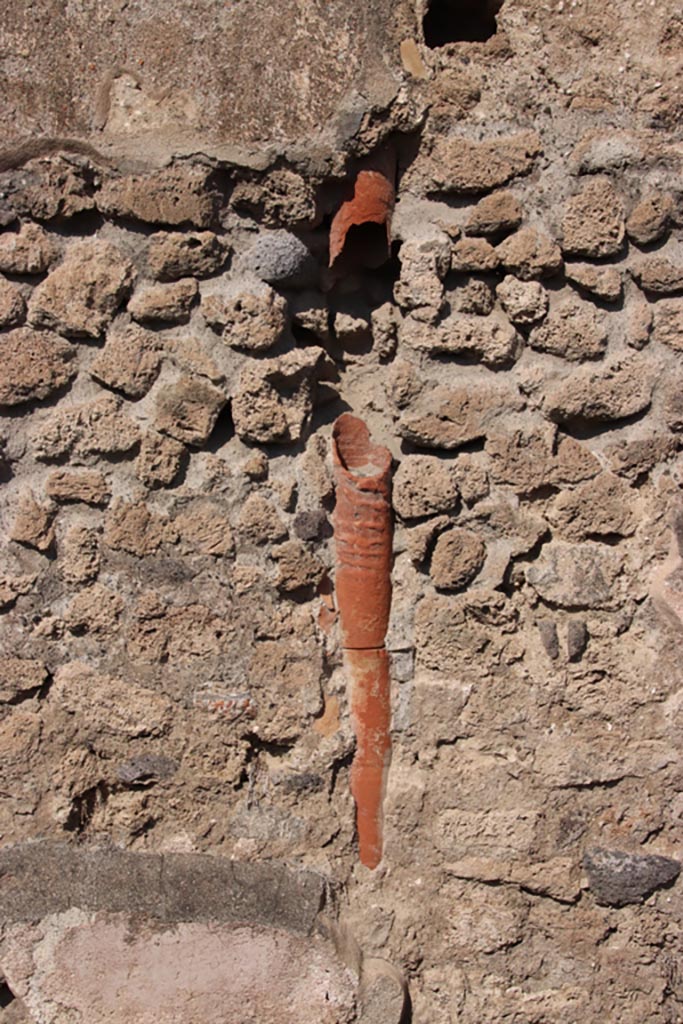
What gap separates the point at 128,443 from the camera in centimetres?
205

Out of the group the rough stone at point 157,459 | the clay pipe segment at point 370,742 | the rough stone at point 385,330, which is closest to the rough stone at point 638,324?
the rough stone at point 385,330

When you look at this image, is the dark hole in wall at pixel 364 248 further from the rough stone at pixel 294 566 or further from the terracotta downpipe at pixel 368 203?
the rough stone at pixel 294 566

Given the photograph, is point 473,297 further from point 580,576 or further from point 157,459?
point 157,459

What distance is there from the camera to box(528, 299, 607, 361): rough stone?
2.06 meters

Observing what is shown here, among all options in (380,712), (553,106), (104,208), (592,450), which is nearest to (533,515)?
(592,450)

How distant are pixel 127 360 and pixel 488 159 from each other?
33.9 inches

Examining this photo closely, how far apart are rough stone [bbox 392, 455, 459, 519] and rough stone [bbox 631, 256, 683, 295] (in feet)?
1.86

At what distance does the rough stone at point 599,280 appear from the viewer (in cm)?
205

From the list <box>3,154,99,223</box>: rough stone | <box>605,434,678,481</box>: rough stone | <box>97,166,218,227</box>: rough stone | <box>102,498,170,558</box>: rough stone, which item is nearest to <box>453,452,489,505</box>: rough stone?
<box>605,434,678,481</box>: rough stone

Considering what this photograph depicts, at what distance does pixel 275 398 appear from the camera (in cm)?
207

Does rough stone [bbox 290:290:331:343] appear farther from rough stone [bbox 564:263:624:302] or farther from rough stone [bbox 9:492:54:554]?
rough stone [bbox 9:492:54:554]

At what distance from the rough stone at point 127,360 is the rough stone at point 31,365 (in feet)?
0.23

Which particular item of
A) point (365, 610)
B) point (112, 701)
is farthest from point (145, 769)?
point (365, 610)

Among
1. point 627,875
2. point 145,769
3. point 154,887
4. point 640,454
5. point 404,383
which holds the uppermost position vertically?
point 404,383
